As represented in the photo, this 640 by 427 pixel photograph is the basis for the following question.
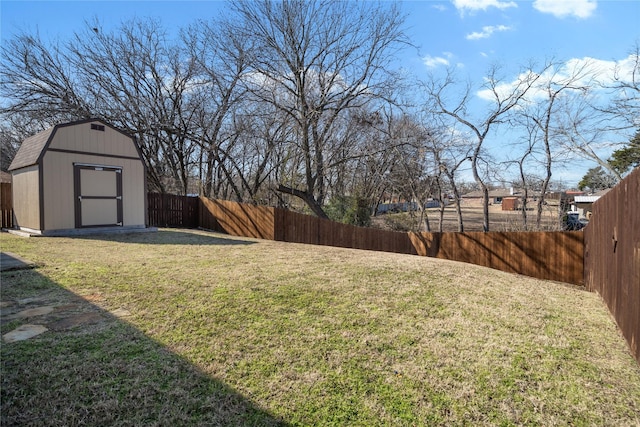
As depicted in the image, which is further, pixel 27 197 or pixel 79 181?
pixel 79 181

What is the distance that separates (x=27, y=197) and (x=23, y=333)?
299 inches

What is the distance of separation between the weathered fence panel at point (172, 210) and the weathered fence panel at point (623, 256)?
11663 mm

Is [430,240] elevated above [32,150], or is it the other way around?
[32,150]

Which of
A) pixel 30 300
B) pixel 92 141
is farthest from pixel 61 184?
pixel 30 300

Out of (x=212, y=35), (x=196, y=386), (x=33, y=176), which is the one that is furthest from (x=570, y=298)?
(x=212, y=35)

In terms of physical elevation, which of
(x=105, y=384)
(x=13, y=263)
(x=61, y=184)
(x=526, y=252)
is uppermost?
(x=61, y=184)

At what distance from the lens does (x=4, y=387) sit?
186 cm

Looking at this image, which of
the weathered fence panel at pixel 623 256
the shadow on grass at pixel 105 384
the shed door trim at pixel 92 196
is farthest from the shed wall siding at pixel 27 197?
the weathered fence panel at pixel 623 256

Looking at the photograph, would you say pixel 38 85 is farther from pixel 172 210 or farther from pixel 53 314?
pixel 53 314

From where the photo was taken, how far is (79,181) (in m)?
8.37

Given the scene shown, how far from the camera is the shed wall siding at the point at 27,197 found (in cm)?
784

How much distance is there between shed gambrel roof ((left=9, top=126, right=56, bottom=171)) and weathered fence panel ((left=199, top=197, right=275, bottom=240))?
16.1 ft

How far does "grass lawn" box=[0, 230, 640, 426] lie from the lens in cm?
183

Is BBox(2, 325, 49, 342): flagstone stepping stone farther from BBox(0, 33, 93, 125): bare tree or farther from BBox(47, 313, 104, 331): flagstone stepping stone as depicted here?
BBox(0, 33, 93, 125): bare tree
